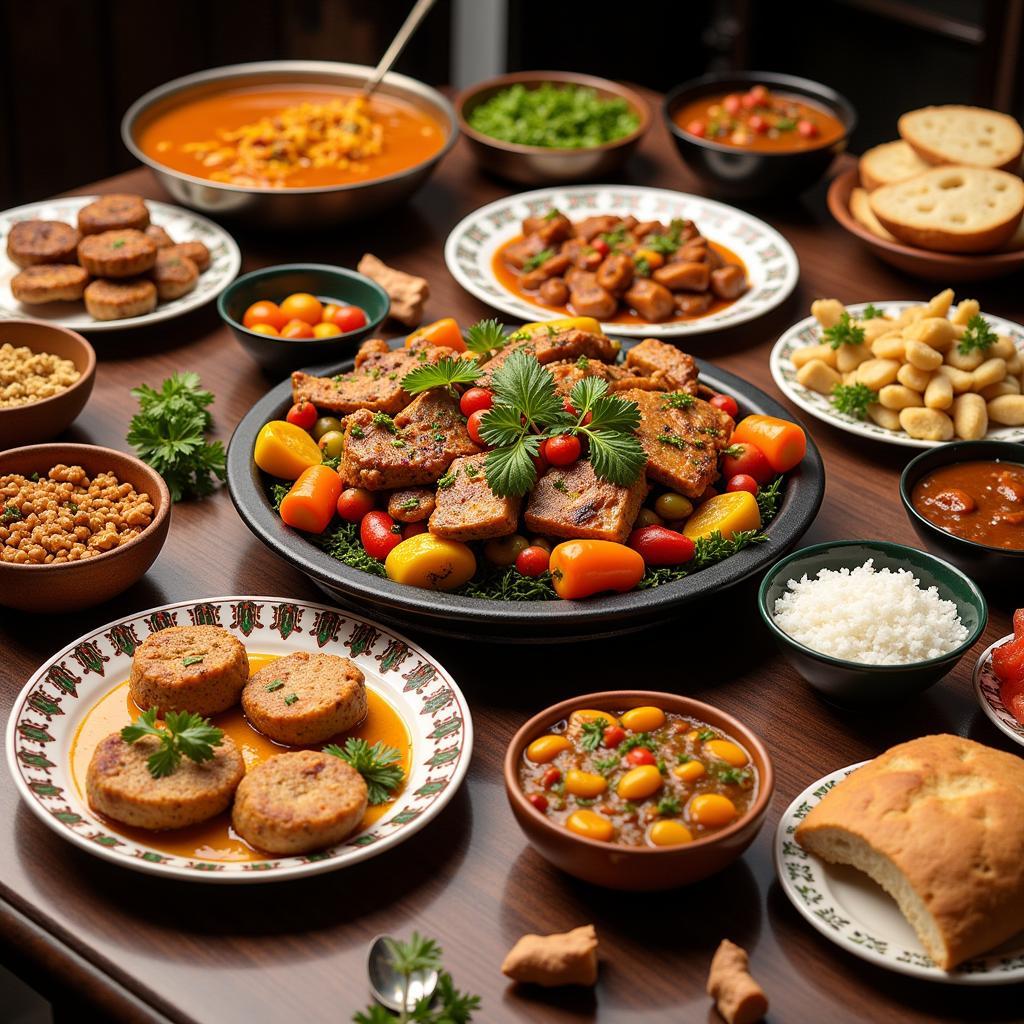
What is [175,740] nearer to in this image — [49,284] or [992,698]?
[992,698]

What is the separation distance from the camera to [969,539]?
255 centimetres

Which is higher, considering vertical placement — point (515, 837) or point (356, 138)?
point (356, 138)

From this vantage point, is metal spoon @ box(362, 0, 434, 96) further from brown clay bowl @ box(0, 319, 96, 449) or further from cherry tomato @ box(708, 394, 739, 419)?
cherry tomato @ box(708, 394, 739, 419)

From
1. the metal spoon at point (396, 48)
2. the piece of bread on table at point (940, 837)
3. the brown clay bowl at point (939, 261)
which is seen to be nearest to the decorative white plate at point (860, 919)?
the piece of bread on table at point (940, 837)

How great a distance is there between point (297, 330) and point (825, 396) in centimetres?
136

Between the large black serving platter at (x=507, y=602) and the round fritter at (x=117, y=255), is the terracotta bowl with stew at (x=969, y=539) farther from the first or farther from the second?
the round fritter at (x=117, y=255)

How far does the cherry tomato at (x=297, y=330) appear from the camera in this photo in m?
3.25

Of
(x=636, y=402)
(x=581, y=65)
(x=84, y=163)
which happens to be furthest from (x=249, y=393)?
(x=581, y=65)

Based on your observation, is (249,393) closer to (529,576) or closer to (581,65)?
(529,576)

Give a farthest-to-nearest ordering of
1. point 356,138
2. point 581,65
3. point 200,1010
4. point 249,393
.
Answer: point 581,65
point 356,138
point 249,393
point 200,1010

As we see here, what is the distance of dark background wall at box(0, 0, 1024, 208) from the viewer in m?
5.45

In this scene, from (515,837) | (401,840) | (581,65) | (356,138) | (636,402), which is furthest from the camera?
(581,65)

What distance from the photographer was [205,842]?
196 centimetres

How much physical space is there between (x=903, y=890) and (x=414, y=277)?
2404mm
